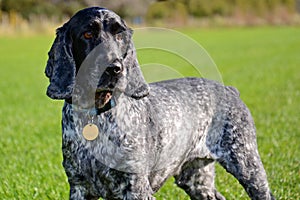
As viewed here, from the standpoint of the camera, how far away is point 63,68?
451cm

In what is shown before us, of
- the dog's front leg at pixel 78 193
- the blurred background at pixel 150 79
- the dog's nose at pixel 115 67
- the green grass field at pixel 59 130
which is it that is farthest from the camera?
the green grass field at pixel 59 130

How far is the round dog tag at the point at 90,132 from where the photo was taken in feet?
14.7

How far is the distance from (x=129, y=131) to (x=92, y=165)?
0.40 metres

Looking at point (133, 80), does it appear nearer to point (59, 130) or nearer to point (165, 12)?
point (59, 130)

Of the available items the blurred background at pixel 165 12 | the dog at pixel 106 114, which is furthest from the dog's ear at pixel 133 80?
the blurred background at pixel 165 12

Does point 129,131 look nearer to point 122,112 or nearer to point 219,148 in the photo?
point 122,112

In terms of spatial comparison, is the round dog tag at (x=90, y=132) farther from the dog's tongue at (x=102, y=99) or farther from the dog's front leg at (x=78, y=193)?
the dog's front leg at (x=78, y=193)

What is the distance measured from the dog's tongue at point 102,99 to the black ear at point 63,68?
0.22 metres

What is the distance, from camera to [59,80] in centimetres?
451

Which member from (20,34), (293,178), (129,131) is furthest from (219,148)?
(20,34)

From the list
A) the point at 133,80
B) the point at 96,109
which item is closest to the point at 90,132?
the point at 96,109

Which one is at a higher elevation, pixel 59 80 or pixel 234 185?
pixel 59 80

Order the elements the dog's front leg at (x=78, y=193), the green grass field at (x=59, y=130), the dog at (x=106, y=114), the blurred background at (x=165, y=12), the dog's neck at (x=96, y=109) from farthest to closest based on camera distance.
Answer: the blurred background at (x=165, y=12) → the green grass field at (x=59, y=130) → the dog's front leg at (x=78, y=193) → the dog's neck at (x=96, y=109) → the dog at (x=106, y=114)

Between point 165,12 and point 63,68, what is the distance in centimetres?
6329
